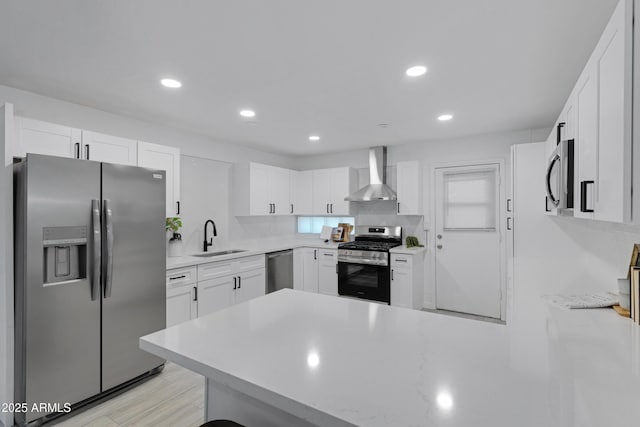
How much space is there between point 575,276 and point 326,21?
104 inches

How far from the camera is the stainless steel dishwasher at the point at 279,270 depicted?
4438mm

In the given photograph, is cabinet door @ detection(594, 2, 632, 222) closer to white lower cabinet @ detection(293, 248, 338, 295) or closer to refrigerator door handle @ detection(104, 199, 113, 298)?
refrigerator door handle @ detection(104, 199, 113, 298)

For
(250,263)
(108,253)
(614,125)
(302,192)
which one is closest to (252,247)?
(250,263)

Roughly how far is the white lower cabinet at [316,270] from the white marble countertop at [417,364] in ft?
10.7

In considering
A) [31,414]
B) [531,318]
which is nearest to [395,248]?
[531,318]

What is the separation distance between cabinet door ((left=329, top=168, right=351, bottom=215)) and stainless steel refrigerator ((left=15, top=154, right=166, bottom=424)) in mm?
2784

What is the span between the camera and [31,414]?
Answer: 2.04 metres

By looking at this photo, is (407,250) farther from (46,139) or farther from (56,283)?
(46,139)

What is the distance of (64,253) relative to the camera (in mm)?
2225

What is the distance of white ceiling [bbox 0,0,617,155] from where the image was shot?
5.13 ft

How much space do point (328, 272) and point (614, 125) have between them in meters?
4.15

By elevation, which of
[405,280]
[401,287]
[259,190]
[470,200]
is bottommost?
[401,287]

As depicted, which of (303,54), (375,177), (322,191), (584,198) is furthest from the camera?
(322,191)

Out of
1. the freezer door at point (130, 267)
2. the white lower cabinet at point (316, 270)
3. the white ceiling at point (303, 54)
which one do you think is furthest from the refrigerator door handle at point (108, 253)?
the white lower cabinet at point (316, 270)
